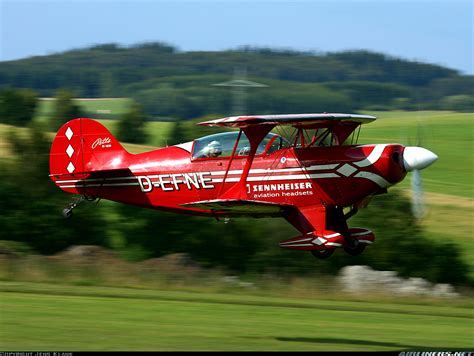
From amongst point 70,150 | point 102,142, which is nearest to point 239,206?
point 102,142

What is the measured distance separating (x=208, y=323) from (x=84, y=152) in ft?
19.7

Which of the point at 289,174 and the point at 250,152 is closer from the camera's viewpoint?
the point at 289,174

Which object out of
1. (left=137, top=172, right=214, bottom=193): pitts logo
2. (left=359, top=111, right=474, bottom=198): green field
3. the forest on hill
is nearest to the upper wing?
(left=137, top=172, right=214, bottom=193): pitts logo

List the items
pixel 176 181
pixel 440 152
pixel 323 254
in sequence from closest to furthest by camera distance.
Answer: pixel 323 254, pixel 176 181, pixel 440 152

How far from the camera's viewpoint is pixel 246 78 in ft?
296

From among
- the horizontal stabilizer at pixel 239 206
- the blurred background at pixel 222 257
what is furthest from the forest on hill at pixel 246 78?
the horizontal stabilizer at pixel 239 206

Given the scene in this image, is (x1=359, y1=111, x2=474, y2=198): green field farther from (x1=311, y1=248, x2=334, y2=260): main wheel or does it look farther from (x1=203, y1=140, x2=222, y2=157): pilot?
(x1=311, y1=248, x2=334, y2=260): main wheel

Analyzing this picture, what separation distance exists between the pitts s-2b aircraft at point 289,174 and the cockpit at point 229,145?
2 centimetres

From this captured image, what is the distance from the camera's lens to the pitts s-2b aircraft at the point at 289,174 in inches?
615

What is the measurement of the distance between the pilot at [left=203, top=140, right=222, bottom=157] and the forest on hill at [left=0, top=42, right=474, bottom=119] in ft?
152

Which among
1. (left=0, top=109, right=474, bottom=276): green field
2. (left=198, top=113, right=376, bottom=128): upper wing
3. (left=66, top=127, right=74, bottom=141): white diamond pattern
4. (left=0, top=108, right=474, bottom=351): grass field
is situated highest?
(left=198, top=113, right=376, bottom=128): upper wing

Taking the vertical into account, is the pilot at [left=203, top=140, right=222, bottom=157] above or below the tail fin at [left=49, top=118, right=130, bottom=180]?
above

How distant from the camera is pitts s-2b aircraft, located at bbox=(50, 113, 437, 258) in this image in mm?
15617

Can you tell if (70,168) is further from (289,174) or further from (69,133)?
(289,174)
